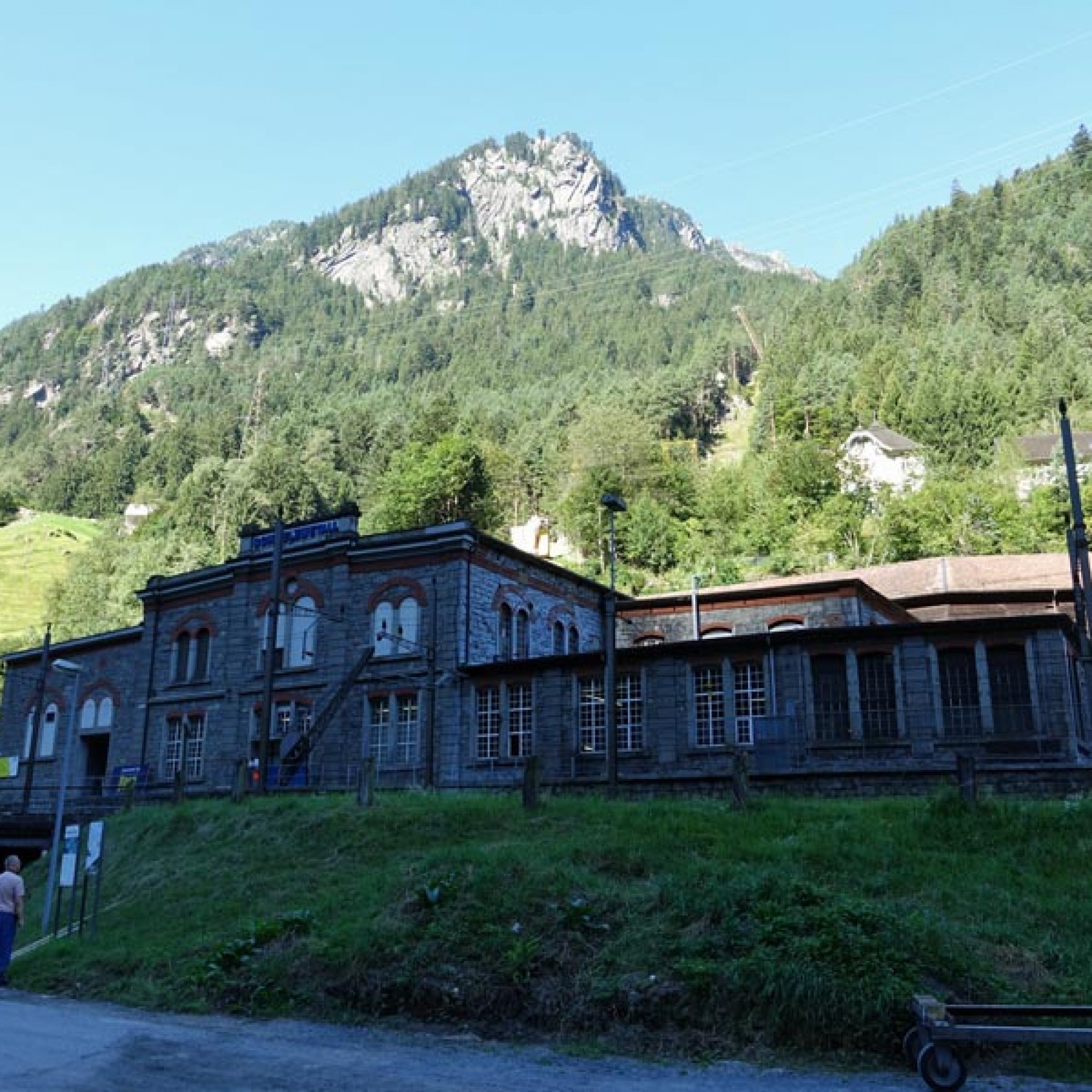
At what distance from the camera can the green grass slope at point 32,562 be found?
359ft

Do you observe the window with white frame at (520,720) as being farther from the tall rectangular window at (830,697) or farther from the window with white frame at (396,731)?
the tall rectangular window at (830,697)

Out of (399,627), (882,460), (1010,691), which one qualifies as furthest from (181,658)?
(882,460)

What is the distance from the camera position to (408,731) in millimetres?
33969

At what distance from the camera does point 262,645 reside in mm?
38844

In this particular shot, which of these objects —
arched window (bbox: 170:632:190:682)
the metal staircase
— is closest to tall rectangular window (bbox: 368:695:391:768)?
the metal staircase

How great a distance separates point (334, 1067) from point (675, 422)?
379 ft

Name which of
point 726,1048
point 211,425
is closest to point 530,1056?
point 726,1048

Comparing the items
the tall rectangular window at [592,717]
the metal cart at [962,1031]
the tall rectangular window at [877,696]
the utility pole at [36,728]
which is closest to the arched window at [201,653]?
the utility pole at [36,728]

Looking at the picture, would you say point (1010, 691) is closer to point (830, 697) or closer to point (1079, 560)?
point (830, 697)

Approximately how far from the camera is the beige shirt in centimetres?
1582

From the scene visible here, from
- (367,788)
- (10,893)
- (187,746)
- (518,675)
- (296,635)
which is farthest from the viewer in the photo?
(187,746)

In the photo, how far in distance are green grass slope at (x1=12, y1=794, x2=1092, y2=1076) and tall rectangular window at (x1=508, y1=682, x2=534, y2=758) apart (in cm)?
1142

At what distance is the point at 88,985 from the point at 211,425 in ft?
453

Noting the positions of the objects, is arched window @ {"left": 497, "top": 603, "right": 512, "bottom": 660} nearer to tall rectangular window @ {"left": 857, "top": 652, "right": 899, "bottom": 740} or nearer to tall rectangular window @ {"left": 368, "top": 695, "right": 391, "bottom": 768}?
tall rectangular window @ {"left": 368, "top": 695, "right": 391, "bottom": 768}
